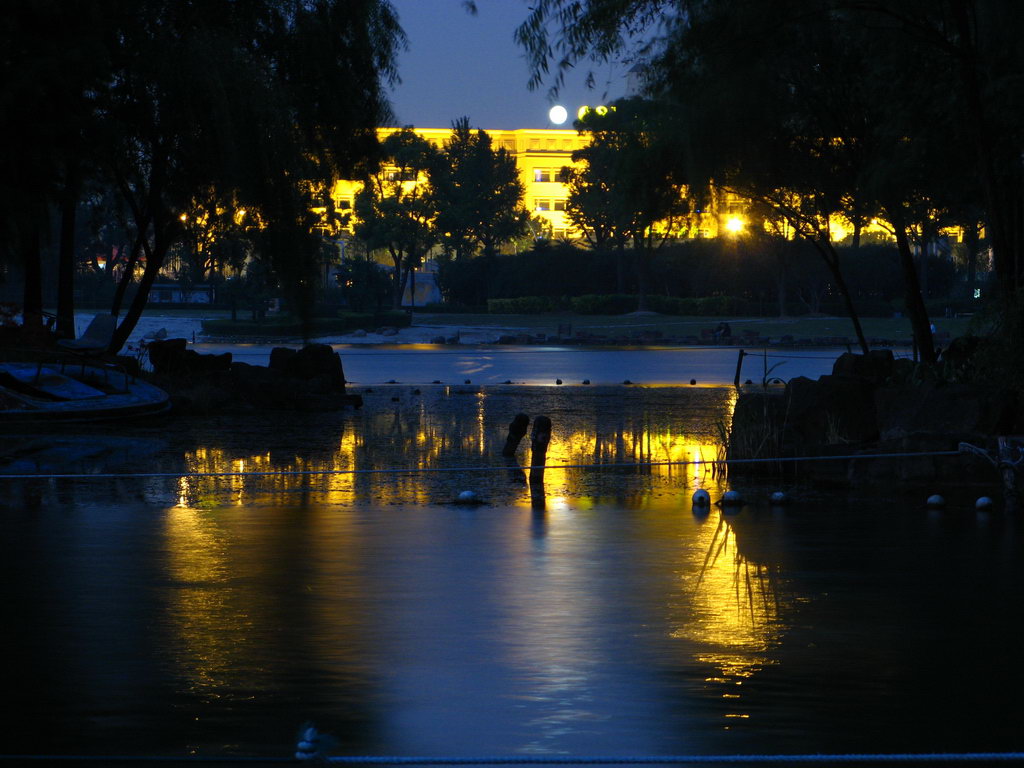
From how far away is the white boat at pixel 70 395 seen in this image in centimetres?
2022

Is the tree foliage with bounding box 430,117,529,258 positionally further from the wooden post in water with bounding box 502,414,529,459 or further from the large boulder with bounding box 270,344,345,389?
the wooden post in water with bounding box 502,414,529,459

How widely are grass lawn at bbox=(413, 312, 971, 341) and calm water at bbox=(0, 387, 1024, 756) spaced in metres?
45.8

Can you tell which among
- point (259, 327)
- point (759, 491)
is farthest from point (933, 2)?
point (259, 327)

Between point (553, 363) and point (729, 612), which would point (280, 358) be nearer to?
point (553, 363)

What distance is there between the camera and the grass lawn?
60656mm

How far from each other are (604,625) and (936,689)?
6.79 ft

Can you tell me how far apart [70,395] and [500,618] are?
1430 cm

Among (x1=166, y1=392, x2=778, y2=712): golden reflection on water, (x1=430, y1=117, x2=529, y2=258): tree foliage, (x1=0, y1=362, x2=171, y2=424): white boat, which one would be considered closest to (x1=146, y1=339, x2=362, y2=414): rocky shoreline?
(x1=0, y1=362, x2=171, y2=424): white boat

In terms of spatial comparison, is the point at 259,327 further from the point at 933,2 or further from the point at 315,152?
the point at 933,2

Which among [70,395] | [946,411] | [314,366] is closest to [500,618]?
[946,411]

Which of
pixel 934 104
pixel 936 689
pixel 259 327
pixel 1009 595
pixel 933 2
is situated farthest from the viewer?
pixel 259 327

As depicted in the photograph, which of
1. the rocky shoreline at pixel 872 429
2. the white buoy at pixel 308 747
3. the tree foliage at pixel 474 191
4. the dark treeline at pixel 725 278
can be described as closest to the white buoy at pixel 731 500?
the rocky shoreline at pixel 872 429

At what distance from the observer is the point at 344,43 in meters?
26.2

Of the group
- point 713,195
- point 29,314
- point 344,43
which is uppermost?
point 344,43
